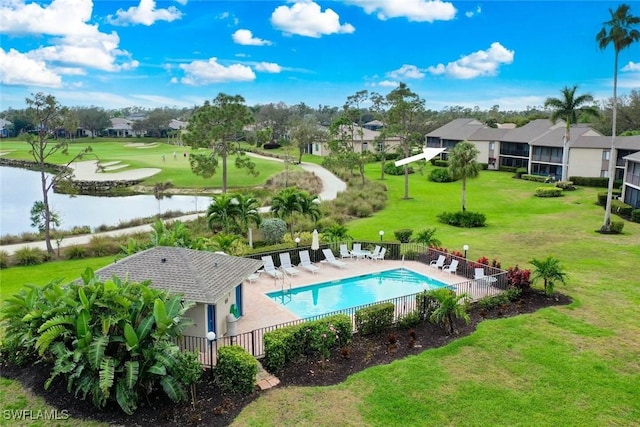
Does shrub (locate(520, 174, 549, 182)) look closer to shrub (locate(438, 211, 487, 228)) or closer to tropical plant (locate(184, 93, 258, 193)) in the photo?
shrub (locate(438, 211, 487, 228))

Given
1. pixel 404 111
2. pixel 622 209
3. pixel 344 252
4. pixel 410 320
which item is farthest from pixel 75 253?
pixel 622 209

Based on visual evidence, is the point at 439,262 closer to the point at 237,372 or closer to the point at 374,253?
the point at 374,253

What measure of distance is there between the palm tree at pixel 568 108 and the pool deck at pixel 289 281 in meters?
36.7

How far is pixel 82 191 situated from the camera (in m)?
57.7

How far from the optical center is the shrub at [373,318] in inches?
568

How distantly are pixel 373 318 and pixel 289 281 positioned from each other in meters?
6.53

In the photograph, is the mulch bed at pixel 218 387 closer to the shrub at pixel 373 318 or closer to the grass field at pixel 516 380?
the shrub at pixel 373 318

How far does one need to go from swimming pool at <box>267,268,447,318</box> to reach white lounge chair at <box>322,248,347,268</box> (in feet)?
4.81

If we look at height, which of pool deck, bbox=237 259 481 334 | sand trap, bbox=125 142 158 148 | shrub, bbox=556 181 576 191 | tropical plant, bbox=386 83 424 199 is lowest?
A: pool deck, bbox=237 259 481 334

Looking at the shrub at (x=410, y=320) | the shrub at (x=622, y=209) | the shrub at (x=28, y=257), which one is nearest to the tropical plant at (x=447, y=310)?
the shrub at (x=410, y=320)

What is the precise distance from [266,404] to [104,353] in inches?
148

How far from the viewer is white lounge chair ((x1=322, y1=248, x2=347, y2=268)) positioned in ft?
73.5

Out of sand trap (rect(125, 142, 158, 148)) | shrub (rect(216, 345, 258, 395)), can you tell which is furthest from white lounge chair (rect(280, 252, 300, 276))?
sand trap (rect(125, 142, 158, 148))
